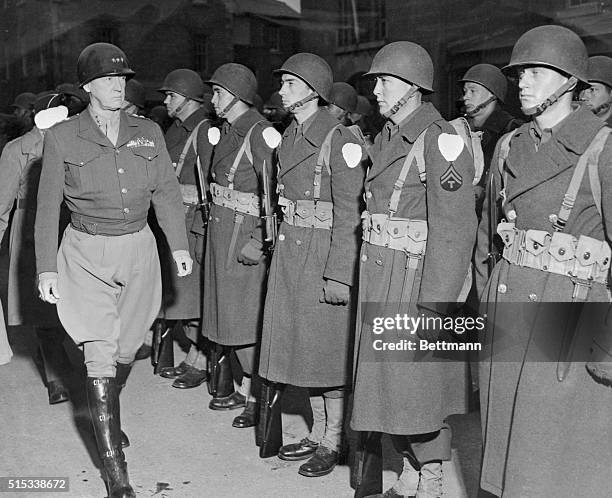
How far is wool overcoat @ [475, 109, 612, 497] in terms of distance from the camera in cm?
305

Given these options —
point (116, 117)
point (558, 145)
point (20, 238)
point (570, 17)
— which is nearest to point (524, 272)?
point (558, 145)

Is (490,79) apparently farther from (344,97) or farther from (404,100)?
(404,100)

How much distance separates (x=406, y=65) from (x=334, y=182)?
0.77m

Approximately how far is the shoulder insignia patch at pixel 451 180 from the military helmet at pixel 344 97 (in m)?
3.52

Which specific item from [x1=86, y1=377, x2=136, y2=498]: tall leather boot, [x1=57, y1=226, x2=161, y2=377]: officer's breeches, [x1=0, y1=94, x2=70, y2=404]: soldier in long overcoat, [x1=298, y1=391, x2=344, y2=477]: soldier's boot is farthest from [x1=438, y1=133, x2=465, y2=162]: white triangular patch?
[x1=0, y1=94, x2=70, y2=404]: soldier in long overcoat

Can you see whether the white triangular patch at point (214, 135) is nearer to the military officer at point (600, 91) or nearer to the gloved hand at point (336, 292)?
the gloved hand at point (336, 292)

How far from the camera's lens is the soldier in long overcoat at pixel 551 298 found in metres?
3.05

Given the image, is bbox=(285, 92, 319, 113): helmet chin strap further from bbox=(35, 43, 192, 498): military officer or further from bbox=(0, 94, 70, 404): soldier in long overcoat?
bbox=(0, 94, 70, 404): soldier in long overcoat

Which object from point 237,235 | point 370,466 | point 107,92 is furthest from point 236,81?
point 370,466

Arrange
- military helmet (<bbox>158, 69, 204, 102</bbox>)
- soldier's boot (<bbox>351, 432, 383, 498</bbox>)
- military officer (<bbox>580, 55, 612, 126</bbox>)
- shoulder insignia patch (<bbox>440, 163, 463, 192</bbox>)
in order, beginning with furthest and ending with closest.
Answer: military helmet (<bbox>158, 69, 204, 102</bbox>)
military officer (<bbox>580, 55, 612, 126</bbox>)
soldier's boot (<bbox>351, 432, 383, 498</bbox>)
shoulder insignia patch (<bbox>440, 163, 463, 192</bbox>)

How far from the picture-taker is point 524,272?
3.24 meters

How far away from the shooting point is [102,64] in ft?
14.5

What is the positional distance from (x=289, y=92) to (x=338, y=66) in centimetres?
622

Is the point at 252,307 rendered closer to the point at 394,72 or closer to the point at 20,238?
the point at 20,238
